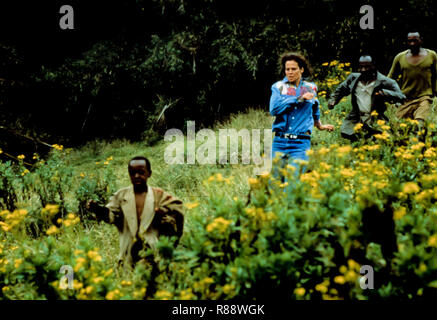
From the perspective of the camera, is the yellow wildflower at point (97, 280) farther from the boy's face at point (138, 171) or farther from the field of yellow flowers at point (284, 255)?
the boy's face at point (138, 171)

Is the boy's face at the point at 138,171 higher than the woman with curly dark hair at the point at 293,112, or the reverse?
the woman with curly dark hair at the point at 293,112

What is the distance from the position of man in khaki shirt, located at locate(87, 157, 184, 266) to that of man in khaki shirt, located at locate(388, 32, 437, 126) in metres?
4.43

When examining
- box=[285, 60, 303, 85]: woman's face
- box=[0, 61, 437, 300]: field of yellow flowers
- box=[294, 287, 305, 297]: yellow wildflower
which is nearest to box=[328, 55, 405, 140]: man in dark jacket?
box=[285, 60, 303, 85]: woman's face

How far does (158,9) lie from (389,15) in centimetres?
584

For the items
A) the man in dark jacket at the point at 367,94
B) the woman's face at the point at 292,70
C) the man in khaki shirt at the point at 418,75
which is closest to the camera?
the woman's face at the point at 292,70

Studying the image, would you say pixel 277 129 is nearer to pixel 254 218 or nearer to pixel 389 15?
pixel 254 218

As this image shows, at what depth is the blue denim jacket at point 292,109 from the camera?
4415 millimetres

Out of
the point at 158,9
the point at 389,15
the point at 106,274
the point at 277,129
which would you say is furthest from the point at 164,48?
the point at 106,274

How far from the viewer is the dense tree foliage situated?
31.1ft

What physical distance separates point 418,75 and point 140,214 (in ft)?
16.2

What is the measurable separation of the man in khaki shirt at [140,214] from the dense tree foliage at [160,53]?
21.6 feet

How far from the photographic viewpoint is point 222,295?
8.67 feet

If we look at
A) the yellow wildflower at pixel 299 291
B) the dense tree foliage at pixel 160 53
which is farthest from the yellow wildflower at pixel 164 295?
the dense tree foliage at pixel 160 53

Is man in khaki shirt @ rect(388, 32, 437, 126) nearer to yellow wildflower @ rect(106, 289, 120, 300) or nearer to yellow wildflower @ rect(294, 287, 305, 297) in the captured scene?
yellow wildflower @ rect(294, 287, 305, 297)
